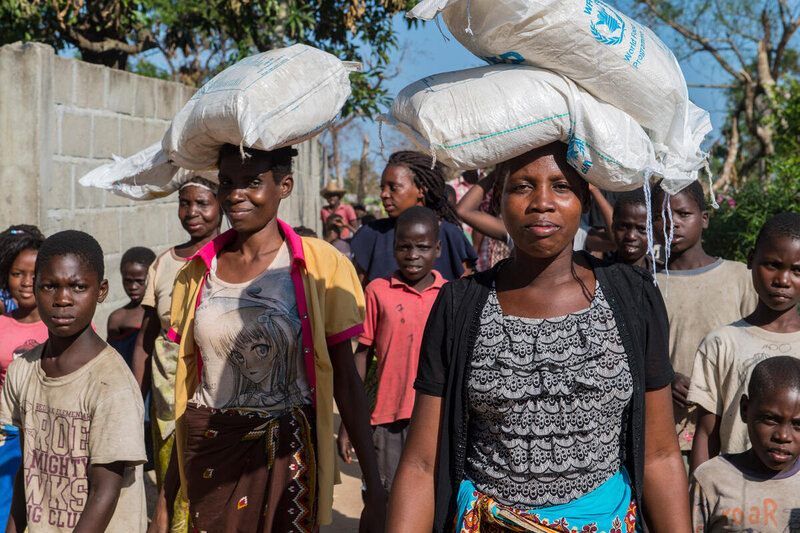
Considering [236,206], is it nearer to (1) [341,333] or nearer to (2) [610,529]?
(1) [341,333]

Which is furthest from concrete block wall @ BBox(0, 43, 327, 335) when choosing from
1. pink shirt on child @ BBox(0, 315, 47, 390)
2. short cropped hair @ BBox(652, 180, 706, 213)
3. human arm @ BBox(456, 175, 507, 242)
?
short cropped hair @ BBox(652, 180, 706, 213)

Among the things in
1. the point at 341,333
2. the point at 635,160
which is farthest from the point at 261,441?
the point at 635,160

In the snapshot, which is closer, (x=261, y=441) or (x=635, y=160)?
(x=635, y=160)

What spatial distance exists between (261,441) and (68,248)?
97 centimetres

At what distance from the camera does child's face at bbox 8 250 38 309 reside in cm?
416

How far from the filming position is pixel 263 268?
3055 millimetres

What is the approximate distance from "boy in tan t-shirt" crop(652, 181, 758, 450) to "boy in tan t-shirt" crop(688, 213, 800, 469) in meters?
0.34

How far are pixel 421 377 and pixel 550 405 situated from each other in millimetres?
329

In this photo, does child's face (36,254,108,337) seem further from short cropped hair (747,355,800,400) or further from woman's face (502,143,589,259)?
short cropped hair (747,355,800,400)

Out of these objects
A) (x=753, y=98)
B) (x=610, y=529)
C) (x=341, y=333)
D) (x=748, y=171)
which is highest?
(x=753, y=98)

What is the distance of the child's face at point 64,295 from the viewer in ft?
9.68

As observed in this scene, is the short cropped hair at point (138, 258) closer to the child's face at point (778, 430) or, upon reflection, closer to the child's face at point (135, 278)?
the child's face at point (135, 278)

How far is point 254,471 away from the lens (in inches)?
115

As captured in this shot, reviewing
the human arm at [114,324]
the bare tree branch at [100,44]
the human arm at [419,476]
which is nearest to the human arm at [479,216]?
the human arm at [114,324]
